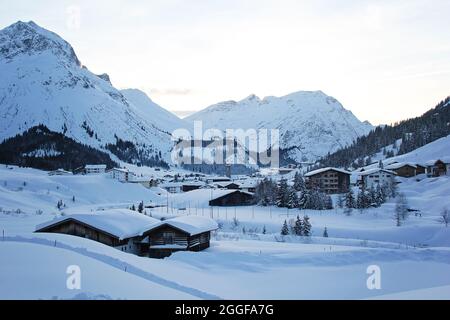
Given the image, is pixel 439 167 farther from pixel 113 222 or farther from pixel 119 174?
pixel 113 222

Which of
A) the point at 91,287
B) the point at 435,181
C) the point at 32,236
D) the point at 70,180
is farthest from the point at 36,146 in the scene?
the point at 91,287

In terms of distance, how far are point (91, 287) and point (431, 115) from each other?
17188 centimetres

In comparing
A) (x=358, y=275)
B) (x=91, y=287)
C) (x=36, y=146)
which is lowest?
(x=358, y=275)

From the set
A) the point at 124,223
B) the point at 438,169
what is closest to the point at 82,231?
the point at 124,223

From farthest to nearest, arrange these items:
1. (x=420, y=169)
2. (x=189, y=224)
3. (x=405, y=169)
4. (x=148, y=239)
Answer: (x=420, y=169) → (x=405, y=169) → (x=148, y=239) → (x=189, y=224)

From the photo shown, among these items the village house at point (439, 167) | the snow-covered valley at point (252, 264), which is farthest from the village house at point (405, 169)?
the snow-covered valley at point (252, 264)

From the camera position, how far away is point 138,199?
89.1m

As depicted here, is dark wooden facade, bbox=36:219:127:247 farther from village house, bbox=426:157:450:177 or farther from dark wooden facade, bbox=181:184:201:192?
dark wooden facade, bbox=181:184:201:192

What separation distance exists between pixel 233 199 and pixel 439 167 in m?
43.0

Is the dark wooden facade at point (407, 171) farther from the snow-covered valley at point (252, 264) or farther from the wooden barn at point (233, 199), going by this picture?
the wooden barn at point (233, 199)

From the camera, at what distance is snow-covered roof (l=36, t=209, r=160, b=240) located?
95.7 feet

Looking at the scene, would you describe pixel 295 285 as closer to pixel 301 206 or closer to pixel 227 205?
pixel 301 206

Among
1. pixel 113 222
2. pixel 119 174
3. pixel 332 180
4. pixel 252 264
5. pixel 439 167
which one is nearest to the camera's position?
pixel 252 264

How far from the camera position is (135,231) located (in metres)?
30.9
